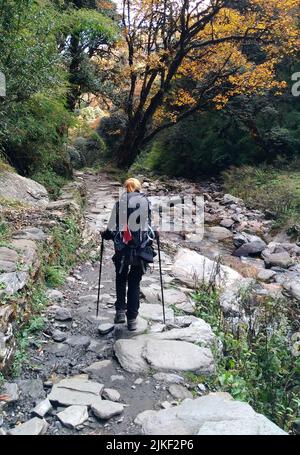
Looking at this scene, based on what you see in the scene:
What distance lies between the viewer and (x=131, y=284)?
4934mm

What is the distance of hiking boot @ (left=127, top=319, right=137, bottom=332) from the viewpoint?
5.05 m

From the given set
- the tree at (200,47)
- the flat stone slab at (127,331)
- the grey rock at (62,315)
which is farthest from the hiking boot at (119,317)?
the tree at (200,47)

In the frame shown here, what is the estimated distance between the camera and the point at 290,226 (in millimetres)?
12695

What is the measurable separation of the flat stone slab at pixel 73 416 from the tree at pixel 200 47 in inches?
550

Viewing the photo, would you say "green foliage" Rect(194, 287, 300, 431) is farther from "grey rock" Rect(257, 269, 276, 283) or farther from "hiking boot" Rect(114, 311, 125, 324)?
"grey rock" Rect(257, 269, 276, 283)

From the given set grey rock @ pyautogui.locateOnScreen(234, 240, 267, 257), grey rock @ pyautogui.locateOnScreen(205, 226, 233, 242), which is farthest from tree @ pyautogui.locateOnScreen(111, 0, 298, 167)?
grey rock @ pyautogui.locateOnScreen(234, 240, 267, 257)

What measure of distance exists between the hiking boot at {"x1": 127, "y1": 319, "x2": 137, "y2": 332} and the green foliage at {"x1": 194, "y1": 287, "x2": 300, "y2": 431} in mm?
969

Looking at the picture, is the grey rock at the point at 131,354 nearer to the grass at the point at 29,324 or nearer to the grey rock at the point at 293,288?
the grass at the point at 29,324

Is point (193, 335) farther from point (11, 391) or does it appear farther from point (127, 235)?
point (11, 391)

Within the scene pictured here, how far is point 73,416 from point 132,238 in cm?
192

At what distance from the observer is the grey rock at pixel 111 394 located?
387 centimetres

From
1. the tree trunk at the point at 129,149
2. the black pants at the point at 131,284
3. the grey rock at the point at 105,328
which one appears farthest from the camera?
the tree trunk at the point at 129,149
